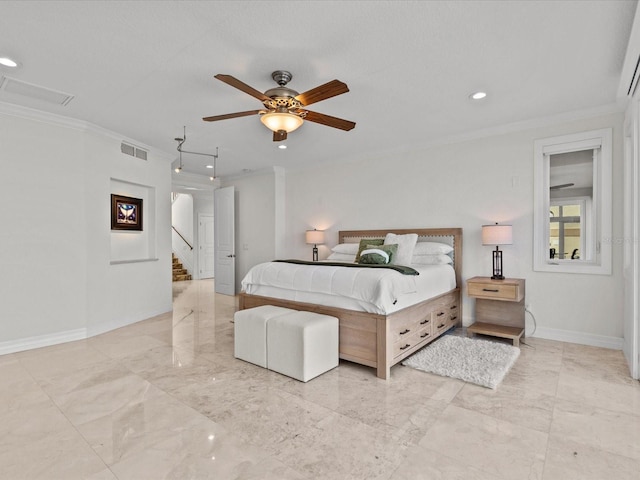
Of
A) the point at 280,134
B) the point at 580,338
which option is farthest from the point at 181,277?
the point at 580,338

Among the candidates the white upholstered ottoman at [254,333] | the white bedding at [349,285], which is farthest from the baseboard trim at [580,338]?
the white upholstered ottoman at [254,333]

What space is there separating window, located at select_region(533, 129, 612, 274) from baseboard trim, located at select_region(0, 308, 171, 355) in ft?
17.6

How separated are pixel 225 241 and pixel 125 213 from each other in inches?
104

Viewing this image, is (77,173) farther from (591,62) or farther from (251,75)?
(591,62)

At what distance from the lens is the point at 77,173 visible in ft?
13.3

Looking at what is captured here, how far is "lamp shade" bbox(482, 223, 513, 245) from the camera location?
12.8 ft

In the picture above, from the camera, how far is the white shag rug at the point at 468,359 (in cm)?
282

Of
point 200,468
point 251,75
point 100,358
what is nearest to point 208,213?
point 100,358

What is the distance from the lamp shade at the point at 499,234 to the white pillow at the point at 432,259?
0.57m

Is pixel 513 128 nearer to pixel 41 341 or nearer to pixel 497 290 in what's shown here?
pixel 497 290

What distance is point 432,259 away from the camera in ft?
14.6

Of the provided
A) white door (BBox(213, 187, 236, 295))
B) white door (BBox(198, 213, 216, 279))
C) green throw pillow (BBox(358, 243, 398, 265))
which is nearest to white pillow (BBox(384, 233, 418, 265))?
green throw pillow (BBox(358, 243, 398, 265))

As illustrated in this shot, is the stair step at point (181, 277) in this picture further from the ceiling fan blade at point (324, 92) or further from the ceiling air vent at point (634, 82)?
the ceiling air vent at point (634, 82)

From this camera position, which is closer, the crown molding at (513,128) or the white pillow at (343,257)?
the crown molding at (513,128)
